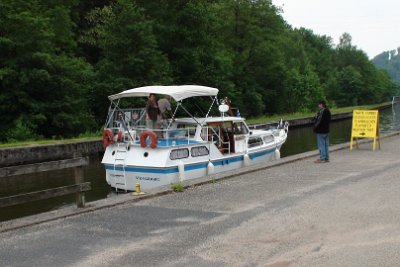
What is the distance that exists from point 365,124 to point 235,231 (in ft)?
40.5

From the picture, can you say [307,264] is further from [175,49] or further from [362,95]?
[362,95]

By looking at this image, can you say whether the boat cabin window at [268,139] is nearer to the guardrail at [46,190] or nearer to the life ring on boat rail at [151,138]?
the life ring on boat rail at [151,138]

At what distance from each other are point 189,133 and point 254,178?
573 cm

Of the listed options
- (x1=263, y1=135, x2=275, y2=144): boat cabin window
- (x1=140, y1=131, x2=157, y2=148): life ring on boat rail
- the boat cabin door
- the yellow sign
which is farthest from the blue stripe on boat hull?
the yellow sign

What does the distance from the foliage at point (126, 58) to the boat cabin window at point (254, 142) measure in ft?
42.8

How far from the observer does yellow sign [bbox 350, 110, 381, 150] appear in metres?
18.2

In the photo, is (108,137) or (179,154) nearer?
(179,154)

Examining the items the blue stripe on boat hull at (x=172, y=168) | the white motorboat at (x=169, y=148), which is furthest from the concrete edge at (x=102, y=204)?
the white motorboat at (x=169, y=148)

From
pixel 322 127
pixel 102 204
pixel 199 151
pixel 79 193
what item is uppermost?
pixel 322 127

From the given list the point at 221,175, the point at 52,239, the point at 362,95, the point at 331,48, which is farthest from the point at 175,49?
the point at 331,48

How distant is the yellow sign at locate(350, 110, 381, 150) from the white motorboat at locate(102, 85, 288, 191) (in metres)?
4.07

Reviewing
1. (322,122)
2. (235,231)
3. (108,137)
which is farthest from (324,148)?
(235,231)

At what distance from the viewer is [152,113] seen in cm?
1681

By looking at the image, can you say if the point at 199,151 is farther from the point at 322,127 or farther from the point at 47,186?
the point at 47,186
